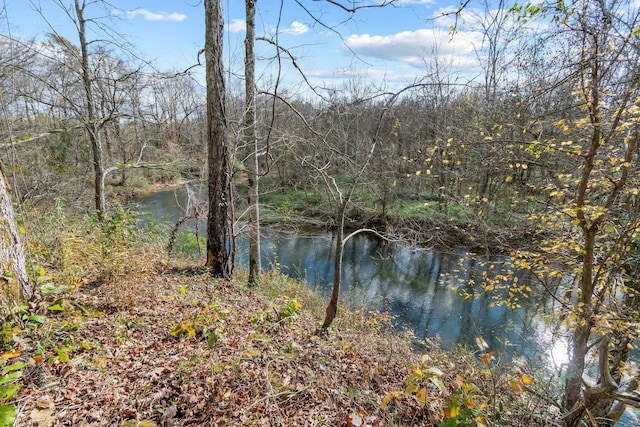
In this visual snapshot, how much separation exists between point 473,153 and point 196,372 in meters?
8.32

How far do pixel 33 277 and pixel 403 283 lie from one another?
9272 millimetres

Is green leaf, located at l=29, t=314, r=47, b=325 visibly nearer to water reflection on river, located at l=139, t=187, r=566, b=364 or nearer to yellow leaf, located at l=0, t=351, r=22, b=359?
yellow leaf, located at l=0, t=351, r=22, b=359

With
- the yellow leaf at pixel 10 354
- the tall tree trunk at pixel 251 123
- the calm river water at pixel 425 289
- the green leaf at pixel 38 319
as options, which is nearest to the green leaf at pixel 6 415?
the yellow leaf at pixel 10 354

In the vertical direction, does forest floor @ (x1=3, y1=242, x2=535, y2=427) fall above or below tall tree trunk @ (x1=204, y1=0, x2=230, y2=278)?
below

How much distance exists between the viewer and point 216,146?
465cm

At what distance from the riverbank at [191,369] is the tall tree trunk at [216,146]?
1039 millimetres

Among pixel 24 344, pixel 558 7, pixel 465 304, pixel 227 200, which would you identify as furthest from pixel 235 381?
pixel 465 304

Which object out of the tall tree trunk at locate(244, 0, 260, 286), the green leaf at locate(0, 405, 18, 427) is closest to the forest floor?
the green leaf at locate(0, 405, 18, 427)

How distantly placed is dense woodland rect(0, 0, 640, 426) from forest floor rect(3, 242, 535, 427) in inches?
14.8

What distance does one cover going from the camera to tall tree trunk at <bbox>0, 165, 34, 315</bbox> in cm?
226

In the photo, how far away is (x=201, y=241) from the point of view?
8828 mm

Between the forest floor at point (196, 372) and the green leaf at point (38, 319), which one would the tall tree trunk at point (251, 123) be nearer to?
the forest floor at point (196, 372)

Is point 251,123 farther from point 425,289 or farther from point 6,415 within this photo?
point 425,289

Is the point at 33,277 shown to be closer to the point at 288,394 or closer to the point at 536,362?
the point at 288,394
